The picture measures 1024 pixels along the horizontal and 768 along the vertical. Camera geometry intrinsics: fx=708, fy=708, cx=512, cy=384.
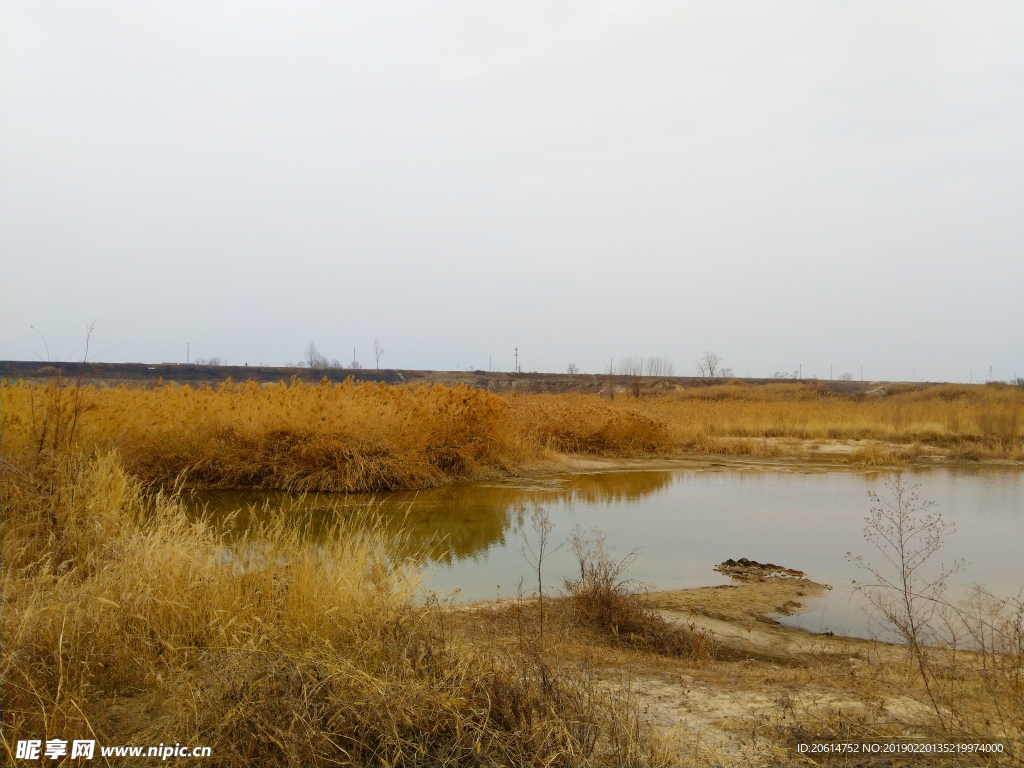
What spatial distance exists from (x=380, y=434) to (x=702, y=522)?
580cm

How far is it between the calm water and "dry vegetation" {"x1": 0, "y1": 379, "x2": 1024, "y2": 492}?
80 cm

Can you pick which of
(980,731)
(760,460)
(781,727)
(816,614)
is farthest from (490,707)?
(760,460)

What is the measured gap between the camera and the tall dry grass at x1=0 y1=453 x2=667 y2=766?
311 cm

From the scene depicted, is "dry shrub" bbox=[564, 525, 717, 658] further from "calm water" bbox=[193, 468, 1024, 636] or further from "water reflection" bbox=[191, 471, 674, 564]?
"water reflection" bbox=[191, 471, 674, 564]

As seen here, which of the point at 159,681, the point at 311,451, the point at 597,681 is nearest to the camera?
the point at 159,681

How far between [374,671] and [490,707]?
0.68 m

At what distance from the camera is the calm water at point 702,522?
7613 millimetres

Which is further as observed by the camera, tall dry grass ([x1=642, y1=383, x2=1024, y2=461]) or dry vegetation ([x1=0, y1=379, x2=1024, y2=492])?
tall dry grass ([x1=642, y1=383, x2=1024, y2=461])

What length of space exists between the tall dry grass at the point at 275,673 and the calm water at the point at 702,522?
1819 mm

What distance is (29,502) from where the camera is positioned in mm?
5988

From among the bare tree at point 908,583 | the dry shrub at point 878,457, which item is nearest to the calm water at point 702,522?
the bare tree at point 908,583

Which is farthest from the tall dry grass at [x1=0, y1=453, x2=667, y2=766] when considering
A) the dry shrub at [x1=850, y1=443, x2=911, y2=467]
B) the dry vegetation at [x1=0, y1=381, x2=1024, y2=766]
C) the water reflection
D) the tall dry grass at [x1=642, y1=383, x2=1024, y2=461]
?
the tall dry grass at [x1=642, y1=383, x2=1024, y2=461]

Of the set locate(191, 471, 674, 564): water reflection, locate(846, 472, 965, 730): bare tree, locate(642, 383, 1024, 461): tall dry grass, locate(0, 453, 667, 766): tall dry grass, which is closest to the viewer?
locate(0, 453, 667, 766): tall dry grass

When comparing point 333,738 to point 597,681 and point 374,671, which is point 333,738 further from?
point 597,681
